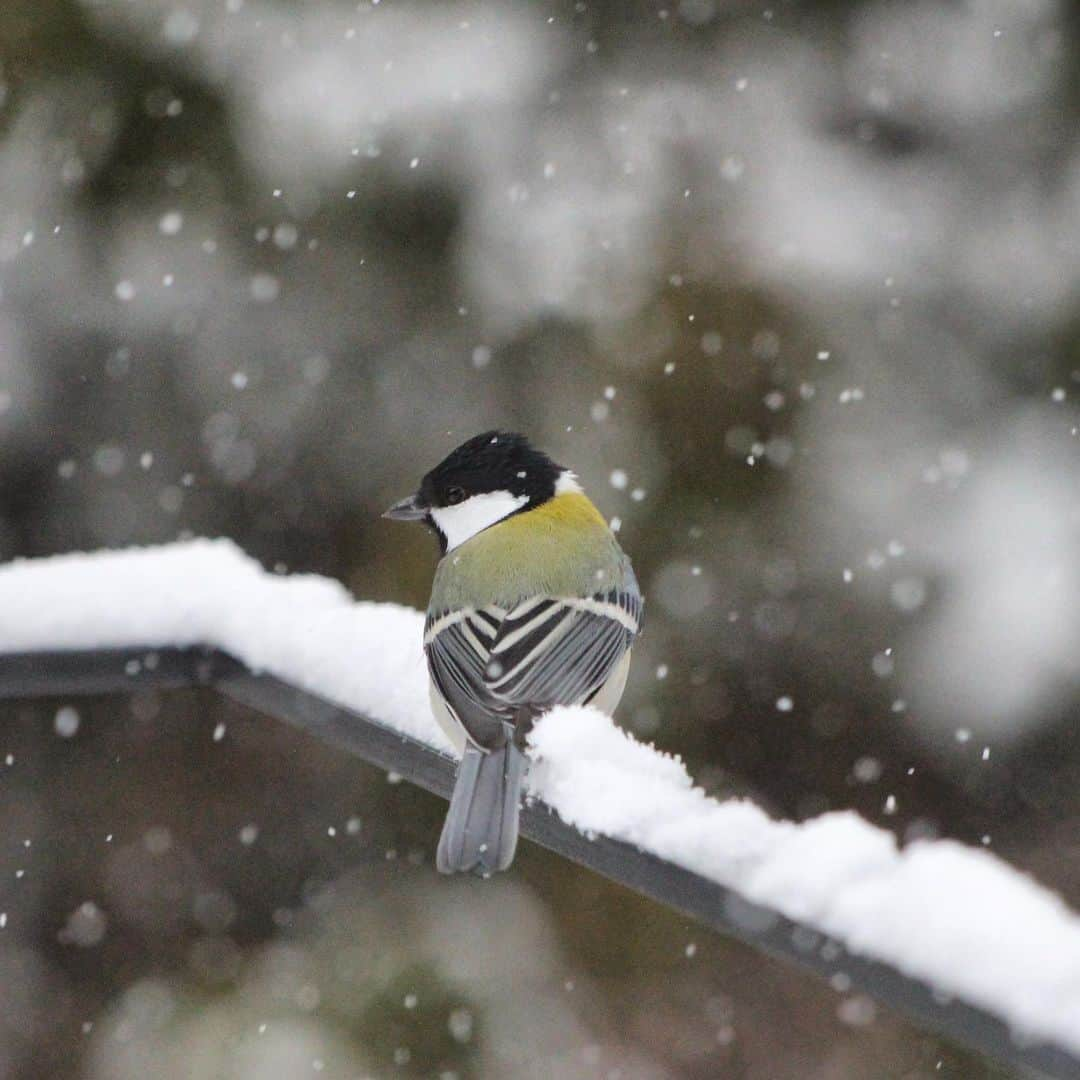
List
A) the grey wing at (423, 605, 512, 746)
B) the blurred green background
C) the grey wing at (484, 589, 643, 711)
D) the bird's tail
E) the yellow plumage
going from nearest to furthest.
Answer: the bird's tail, the grey wing at (423, 605, 512, 746), the grey wing at (484, 589, 643, 711), the yellow plumage, the blurred green background

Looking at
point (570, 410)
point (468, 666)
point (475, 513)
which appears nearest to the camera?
point (468, 666)

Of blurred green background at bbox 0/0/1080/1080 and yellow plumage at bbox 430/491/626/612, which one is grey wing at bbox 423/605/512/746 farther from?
blurred green background at bbox 0/0/1080/1080

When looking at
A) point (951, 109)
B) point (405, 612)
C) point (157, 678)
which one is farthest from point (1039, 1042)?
point (951, 109)

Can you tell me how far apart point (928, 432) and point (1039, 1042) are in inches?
148

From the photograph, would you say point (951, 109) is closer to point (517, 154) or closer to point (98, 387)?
point (517, 154)

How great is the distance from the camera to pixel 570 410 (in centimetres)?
420

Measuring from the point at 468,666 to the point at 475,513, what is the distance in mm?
523

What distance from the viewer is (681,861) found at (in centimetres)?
109

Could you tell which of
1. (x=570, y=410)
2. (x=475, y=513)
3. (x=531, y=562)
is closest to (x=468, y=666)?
(x=531, y=562)

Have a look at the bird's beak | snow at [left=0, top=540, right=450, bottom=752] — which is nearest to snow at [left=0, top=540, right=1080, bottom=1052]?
snow at [left=0, top=540, right=450, bottom=752]

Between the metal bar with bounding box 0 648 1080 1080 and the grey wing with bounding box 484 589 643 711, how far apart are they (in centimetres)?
17

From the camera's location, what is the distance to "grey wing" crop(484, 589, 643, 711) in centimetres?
171

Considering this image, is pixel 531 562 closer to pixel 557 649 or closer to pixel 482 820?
pixel 557 649

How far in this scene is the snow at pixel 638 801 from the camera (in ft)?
2.76
